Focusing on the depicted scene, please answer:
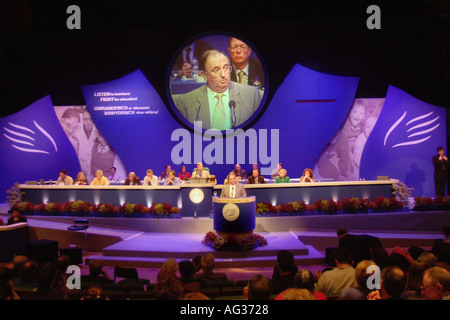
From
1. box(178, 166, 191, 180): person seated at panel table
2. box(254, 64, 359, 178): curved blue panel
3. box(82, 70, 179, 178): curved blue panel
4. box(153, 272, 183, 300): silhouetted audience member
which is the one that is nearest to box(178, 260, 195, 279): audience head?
box(153, 272, 183, 300): silhouetted audience member

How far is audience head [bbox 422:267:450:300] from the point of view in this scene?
2.85 meters

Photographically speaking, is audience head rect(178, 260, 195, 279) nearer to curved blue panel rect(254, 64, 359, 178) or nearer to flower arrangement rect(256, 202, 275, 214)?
flower arrangement rect(256, 202, 275, 214)

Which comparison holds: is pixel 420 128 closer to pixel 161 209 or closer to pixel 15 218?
pixel 161 209

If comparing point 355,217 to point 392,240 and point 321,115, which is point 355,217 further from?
point 321,115

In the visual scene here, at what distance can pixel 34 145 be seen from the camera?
13.0 m

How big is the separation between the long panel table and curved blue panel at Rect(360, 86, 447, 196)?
2908mm

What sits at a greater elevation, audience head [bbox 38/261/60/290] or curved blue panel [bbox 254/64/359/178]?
curved blue panel [bbox 254/64/359/178]

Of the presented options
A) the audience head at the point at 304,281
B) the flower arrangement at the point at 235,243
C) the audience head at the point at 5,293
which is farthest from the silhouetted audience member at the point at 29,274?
the flower arrangement at the point at 235,243

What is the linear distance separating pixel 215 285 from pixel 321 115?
9366 mm

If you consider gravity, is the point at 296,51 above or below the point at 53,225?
above

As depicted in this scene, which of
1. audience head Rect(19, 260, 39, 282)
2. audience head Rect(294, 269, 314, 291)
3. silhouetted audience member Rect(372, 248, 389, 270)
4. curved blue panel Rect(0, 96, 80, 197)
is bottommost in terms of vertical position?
audience head Rect(19, 260, 39, 282)

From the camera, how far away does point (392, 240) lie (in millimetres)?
7938

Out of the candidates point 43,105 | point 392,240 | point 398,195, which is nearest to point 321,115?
point 398,195

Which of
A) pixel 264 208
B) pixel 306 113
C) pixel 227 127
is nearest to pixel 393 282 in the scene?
pixel 264 208
